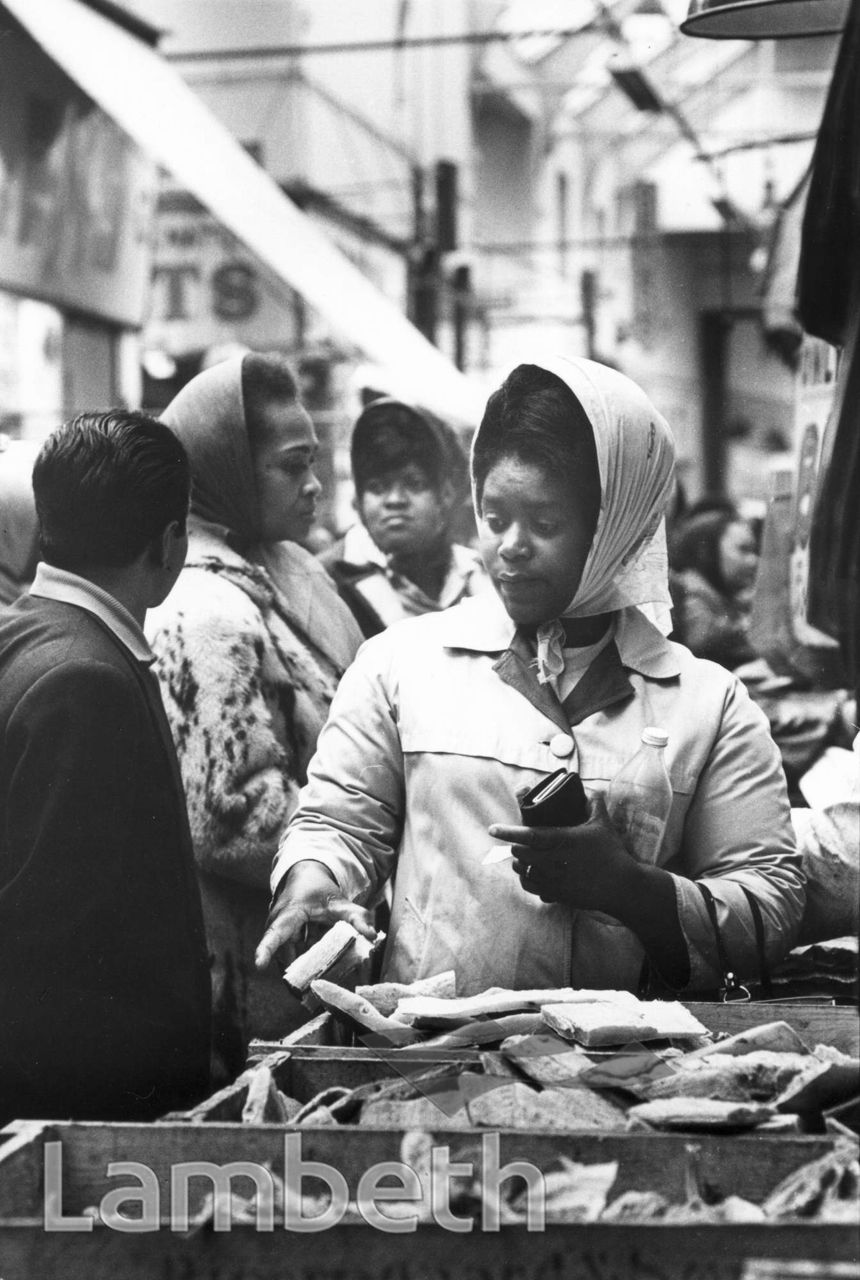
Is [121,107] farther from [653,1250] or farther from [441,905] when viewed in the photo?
[653,1250]

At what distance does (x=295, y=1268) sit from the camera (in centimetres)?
192

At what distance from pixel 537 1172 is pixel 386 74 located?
51.2ft

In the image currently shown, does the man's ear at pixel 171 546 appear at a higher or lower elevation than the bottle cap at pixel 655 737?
higher

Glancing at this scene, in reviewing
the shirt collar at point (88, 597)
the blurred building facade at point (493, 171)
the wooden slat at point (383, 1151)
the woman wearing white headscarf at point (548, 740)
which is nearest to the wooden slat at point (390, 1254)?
the wooden slat at point (383, 1151)

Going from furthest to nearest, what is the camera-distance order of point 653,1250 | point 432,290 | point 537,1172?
point 432,290, point 537,1172, point 653,1250

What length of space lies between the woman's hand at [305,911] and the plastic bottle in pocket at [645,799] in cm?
41

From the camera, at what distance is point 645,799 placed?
273 cm

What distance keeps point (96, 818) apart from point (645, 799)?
0.95 m

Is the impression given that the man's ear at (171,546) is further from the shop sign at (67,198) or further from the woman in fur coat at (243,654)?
the shop sign at (67,198)

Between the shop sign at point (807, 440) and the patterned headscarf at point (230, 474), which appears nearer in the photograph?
the patterned headscarf at point (230, 474)

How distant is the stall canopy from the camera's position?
5.24 metres

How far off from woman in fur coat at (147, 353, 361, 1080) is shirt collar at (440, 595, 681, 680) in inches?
25.2

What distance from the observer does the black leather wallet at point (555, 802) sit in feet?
8.45

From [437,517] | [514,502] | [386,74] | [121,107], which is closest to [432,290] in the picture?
[386,74]
